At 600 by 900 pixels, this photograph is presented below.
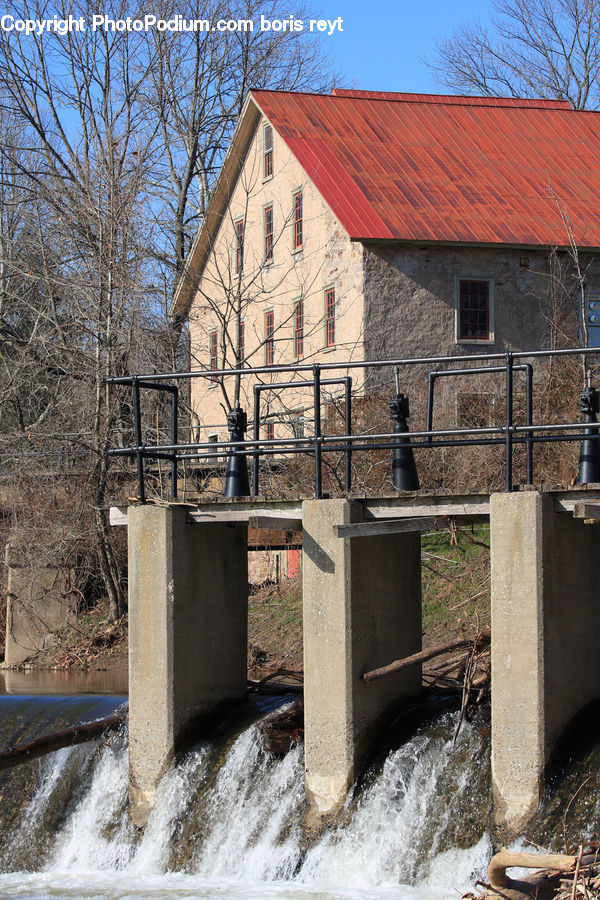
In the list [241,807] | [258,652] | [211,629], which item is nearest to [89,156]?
[258,652]

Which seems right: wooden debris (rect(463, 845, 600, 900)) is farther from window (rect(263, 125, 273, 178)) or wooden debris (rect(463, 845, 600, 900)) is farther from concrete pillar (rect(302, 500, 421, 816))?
window (rect(263, 125, 273, 178))

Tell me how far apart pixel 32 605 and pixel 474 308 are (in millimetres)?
11605

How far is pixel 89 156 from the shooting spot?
27891 millimetres

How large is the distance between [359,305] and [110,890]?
1808 cm

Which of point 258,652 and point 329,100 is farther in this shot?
point 329,100

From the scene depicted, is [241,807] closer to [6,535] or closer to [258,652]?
[258,652]

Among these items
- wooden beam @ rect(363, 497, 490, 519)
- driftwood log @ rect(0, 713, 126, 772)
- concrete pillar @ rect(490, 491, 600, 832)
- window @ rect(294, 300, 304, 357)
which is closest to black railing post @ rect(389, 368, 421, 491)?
wooden beam @ rect(363, 497, 490, 519)

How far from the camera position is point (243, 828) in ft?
36.9

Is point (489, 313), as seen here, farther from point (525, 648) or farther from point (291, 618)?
point (525, 648)

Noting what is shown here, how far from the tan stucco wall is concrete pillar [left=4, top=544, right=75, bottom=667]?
14.2 feet

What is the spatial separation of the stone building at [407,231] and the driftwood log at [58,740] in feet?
37.9

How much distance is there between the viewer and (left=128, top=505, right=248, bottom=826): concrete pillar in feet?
39.9

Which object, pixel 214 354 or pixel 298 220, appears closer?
pixel 214 354

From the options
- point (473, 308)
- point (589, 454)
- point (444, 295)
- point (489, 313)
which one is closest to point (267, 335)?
point (444, 295)
